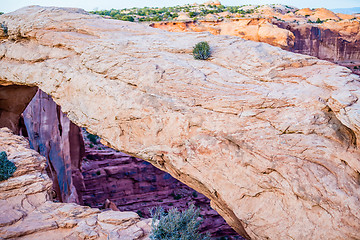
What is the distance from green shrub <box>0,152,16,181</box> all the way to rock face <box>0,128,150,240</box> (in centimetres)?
13

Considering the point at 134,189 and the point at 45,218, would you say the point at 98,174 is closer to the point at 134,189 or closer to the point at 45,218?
the point at 134,189

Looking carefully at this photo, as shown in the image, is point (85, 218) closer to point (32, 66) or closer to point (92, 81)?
point (92, 81)

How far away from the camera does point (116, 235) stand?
20.6 ft

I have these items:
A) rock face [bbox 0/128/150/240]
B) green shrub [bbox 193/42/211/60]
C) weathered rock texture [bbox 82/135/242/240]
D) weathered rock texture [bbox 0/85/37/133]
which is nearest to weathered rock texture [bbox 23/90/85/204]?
weathered rock texture [bbox 0/85/37/133]

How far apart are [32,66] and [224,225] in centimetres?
1522

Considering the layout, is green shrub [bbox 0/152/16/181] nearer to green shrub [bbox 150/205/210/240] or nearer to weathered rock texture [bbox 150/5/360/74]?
green shrub [bbox 150/205/210/240]

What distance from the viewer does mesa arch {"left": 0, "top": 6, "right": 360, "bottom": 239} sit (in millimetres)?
5238

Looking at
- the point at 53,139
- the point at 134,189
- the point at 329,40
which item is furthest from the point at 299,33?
the point at 53,139

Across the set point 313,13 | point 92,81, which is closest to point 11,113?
point 92,81

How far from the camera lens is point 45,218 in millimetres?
6793

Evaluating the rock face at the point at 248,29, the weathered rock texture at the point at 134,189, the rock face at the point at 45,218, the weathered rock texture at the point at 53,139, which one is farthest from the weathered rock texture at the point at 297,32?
the rock face at the point at 45,218

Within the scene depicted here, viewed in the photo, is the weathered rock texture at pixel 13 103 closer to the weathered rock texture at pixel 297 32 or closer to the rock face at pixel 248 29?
the weathered rock texture at pixel 297 32

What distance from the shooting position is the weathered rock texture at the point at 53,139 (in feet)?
48.5

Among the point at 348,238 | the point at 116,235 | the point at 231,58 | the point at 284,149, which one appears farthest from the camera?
the point at 231,58
